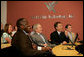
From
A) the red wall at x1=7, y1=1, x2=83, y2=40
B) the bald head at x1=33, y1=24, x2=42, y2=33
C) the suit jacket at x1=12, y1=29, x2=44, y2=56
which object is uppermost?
the red wall at x1=7, y1=1, x2=83, y2=40

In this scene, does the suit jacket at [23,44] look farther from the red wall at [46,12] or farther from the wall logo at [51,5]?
the wall logo at [51,5]

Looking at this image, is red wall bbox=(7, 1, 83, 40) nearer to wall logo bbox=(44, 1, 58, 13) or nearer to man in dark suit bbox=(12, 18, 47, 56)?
wall logo bbox=(44, 1, 58, 13)

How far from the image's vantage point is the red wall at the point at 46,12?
629cm

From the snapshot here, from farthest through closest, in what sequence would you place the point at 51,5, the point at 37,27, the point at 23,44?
the point at 51,5 < the point at 37,27 < the point at 23,44

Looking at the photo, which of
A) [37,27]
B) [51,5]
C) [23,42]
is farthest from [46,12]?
[23,42]

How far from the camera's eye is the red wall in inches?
248

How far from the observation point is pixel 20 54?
214cm

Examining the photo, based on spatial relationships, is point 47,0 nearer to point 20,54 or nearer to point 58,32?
point 58,32

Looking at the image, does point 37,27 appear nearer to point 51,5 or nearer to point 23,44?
point 23,44

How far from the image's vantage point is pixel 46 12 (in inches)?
265

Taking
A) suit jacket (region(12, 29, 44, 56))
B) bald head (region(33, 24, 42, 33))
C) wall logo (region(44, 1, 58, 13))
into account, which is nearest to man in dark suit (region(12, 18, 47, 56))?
suit jacket (region(12, 29, 44, 56))

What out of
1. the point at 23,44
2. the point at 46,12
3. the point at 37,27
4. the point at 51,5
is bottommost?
the point at 23,44

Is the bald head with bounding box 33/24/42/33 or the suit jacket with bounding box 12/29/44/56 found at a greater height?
the bald head with bounding box 33/24/42/33

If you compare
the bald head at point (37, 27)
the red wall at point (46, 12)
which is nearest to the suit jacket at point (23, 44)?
the bald head at point (37, 27)
